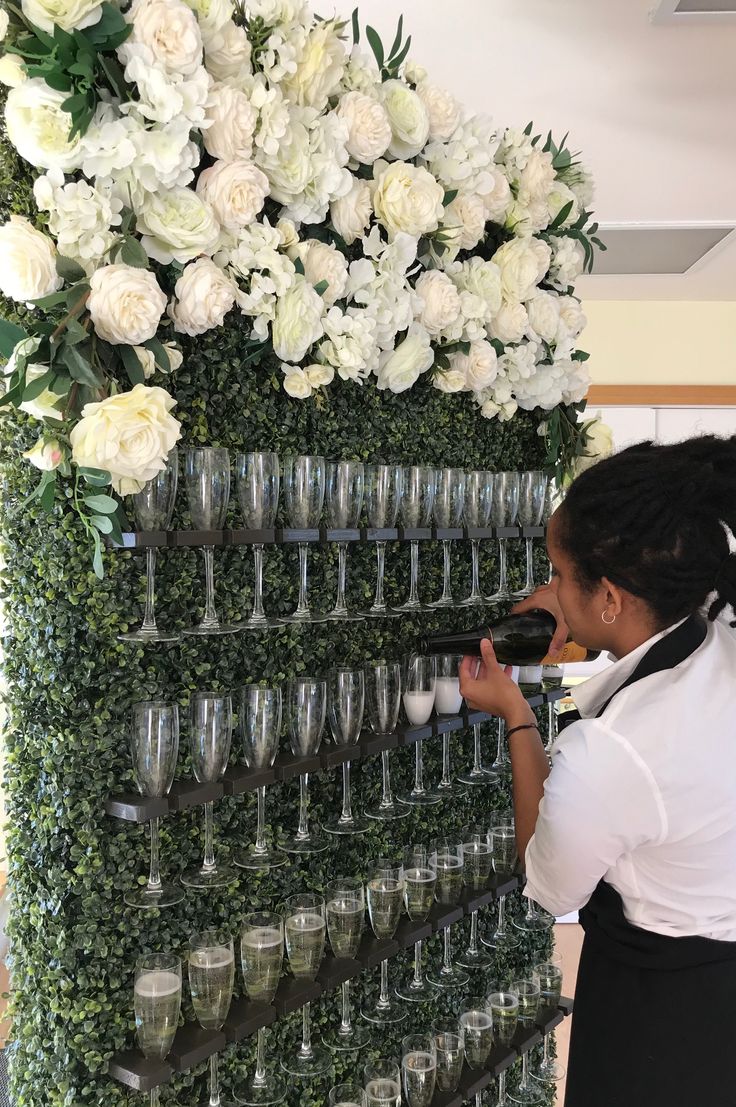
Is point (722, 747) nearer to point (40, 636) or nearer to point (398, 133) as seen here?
point (40, 636)

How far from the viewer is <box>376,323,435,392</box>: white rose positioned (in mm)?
2098

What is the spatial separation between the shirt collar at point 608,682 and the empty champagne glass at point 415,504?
44 centimetres

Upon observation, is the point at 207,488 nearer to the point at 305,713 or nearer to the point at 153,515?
the point at 153,515

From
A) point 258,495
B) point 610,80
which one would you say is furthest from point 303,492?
point 610,80

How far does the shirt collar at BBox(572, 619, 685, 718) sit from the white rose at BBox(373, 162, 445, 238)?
3.23 ft

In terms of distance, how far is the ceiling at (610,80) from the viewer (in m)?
2.45

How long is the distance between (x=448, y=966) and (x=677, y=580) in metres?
1.27

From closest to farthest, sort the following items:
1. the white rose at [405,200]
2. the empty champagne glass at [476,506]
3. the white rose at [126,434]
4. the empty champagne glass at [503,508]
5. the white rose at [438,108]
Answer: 1. the white rose at [126,434]
2. the white rose at [405,200]
3. the white rose at [438,108]
4. the empty champagne glass at [476,506]
5. the empty champagne glass at [503,508]

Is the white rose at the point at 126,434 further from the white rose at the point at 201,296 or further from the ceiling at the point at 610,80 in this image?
the ceiling at the point at 610,80

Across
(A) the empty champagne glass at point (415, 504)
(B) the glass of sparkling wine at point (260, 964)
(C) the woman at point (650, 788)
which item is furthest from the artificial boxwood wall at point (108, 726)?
(C) the woman at point (650, 788)

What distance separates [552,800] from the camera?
158 cm

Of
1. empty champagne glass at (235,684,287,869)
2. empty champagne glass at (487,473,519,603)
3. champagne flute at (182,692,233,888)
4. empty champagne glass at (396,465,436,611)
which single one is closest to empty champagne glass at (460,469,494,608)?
empty champagne glass at (487,473,519,603)

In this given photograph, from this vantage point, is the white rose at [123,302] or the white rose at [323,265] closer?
the white rose at [123,302]

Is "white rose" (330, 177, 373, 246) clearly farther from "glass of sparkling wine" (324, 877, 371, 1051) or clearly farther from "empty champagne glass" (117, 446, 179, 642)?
"glass of sparkling wine" (324, 877, 371, 1051)
